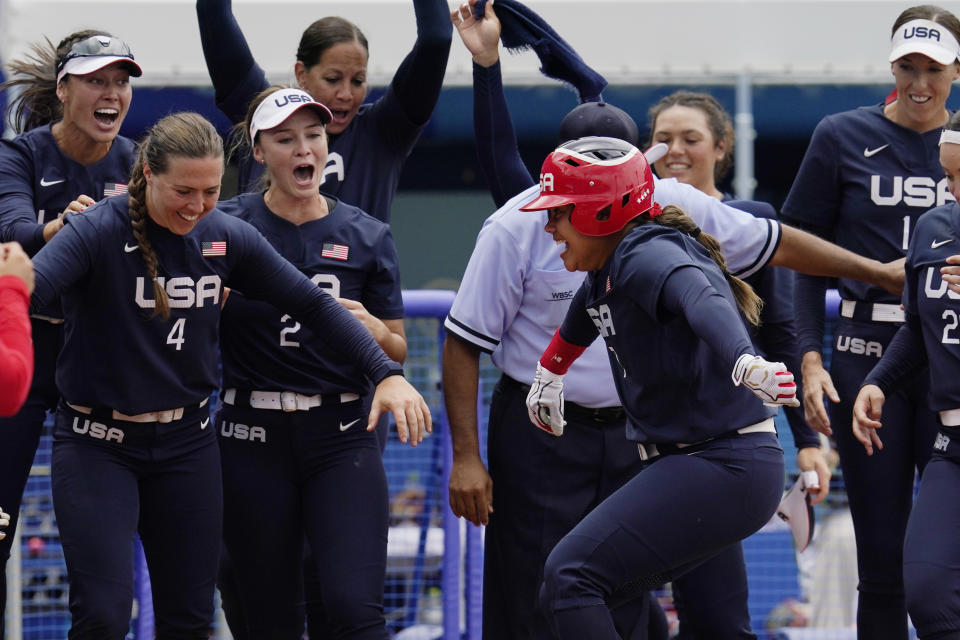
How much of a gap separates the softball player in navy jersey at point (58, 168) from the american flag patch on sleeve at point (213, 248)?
1.83 ft

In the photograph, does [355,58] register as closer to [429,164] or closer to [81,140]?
[81,140]

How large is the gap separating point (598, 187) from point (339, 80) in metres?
1.56

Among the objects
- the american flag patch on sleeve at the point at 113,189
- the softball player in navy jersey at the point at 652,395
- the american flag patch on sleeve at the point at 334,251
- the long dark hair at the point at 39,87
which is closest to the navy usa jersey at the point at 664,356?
the softball player in navy jersey at the point at 652,395

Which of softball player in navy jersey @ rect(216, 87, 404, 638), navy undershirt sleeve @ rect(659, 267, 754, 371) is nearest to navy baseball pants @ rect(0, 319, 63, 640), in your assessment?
softball player in navy jersey @ rect(216, 87, 404, 638)

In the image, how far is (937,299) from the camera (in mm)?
4715

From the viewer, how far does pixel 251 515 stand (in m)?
4.69

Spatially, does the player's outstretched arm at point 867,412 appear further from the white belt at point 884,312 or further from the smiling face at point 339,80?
the smiling face at point 339,80

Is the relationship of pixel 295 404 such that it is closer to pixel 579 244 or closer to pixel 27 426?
pixel 27 426

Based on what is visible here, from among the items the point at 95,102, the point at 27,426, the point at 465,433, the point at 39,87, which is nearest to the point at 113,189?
the point at 95,102

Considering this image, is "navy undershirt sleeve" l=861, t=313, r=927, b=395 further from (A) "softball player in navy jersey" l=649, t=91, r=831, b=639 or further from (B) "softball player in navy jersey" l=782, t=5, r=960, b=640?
(A) "softball player in navy jersey" l=649, t=91, r=831, b=639

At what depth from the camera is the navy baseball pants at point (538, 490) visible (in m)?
4.73

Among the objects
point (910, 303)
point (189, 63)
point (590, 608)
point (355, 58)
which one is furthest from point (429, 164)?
point (590, 608)

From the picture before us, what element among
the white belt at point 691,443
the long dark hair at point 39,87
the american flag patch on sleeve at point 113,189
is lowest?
the white belt at point 691,443

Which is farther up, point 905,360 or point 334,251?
point 334,251
